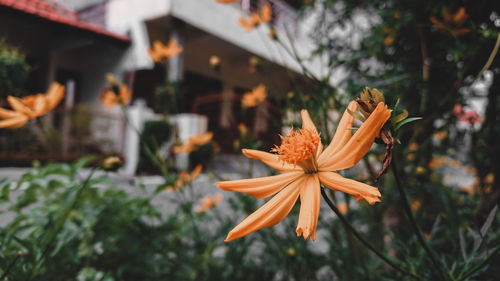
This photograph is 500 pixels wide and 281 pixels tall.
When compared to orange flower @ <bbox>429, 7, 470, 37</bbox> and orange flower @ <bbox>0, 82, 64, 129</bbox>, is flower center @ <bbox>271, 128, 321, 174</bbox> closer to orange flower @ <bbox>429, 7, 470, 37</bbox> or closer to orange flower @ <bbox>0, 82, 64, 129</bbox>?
orange flower @ <bbox>429, 7, 470, 37</bbox>

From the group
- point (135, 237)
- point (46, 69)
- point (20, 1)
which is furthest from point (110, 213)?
point (46, 69)

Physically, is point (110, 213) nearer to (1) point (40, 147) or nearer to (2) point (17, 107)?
(2) point (17, 107)

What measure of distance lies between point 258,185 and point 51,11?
4.68 metres

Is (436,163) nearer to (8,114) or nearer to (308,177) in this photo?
(308,177)

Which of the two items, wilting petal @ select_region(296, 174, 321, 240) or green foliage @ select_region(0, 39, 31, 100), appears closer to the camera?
wilting petal @ select_region(296, 174, 321, 240)

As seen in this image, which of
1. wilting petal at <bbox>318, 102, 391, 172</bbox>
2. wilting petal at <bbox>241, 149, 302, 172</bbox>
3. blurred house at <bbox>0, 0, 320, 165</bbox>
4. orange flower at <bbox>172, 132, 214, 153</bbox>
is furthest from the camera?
blurred house at <bbox>0, 0, 320, 165</bbox>

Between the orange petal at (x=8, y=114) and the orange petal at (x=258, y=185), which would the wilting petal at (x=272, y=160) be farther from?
the orange petal at (x=8, y=114)

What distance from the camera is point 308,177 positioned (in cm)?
37

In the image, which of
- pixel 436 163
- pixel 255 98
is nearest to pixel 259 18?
pixel 255 98

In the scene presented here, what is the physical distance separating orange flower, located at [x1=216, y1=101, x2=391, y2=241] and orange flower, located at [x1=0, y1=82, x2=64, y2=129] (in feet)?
1.99

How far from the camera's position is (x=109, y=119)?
3986 millimetres

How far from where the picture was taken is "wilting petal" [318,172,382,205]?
0.91 ft

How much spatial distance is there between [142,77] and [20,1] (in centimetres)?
148

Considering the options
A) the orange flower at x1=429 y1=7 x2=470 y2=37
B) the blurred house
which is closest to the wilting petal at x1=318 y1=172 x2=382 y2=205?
the orange flower at x1=429 y1=7 x2=470 y2=37
